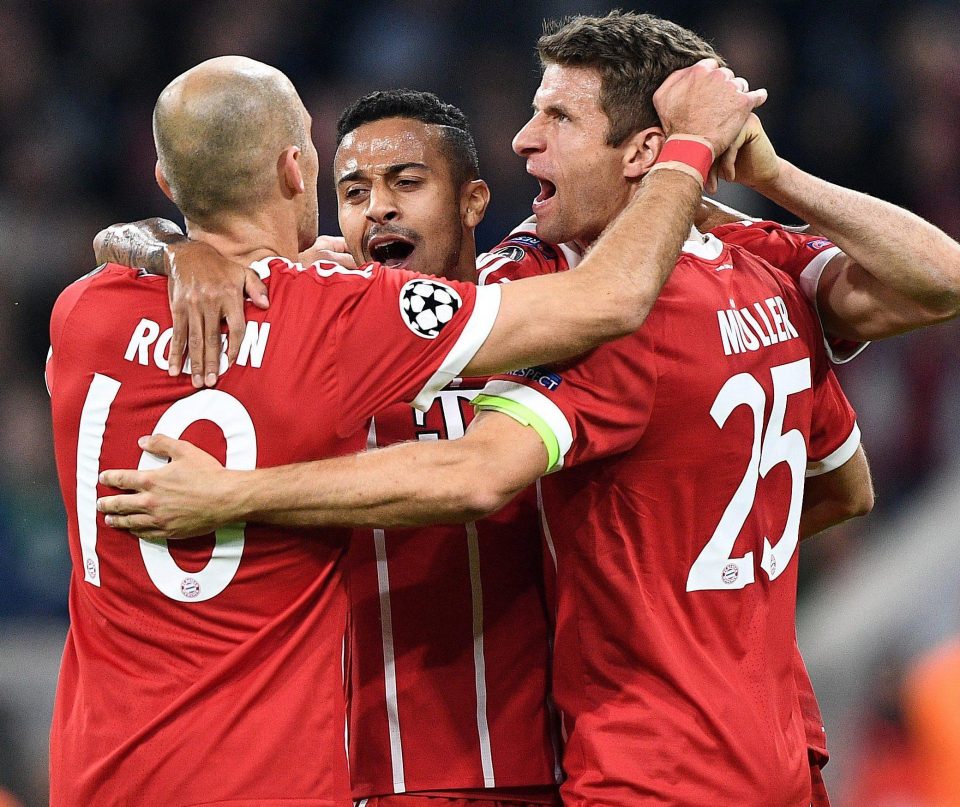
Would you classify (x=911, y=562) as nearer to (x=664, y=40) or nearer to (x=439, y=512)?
(x=664, y=40)

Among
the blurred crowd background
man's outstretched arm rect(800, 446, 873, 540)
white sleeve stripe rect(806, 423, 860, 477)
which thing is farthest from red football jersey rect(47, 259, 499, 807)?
the blurred crowd background

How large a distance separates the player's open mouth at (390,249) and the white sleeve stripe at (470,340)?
3.90 ft

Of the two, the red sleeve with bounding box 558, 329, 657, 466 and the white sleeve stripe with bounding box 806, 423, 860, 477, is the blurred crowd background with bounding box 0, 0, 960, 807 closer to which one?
the white sleeve stripe with bounding box 806, 423, 860, 477


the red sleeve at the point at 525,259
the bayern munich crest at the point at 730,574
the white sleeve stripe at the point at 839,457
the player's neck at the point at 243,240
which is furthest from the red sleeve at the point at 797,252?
the player's neck at the point at 243,240

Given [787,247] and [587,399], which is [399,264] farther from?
[587,399]

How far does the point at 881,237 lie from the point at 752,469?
67cm

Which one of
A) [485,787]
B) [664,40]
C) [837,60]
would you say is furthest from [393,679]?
[837,60]

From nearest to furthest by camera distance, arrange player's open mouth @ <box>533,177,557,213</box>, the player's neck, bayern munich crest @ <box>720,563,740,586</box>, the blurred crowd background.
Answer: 1. the player's neck
2. bayern munich crest @ <box>720,563,740,586</box>
3. player's open mouth @ <box>533,177,557,213</box>
4. the blurred crowd background

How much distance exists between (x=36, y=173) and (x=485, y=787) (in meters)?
6.02

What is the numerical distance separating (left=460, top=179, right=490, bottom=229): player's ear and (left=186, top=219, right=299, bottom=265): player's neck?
122cm

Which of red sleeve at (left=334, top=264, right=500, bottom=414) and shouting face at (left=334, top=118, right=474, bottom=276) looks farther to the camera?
shouting face at (left=334, top=118, right=474, bottom=276)

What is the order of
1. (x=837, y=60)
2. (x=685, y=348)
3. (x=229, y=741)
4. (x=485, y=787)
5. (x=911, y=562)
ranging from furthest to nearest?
(x=837, y=60) < (x=911, y=562) < (x=485, y=787) < (x=685, y=348) < (x=229, y=741)

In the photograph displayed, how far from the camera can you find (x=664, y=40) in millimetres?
3314

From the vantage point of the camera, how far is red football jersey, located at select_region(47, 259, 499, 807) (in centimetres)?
270
